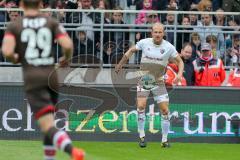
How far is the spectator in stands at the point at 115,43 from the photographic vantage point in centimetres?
1870

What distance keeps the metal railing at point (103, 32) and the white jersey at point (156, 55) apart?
3.22 metres

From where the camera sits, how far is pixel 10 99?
52.7 ft

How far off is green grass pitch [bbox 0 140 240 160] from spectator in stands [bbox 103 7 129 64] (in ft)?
10.9

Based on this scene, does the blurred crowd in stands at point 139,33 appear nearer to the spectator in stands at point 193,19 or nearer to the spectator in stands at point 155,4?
the spectator in stands at point 193,19

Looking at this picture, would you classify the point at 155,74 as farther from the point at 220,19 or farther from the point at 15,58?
the point at 15,58

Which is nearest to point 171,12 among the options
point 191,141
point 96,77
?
point 96,77

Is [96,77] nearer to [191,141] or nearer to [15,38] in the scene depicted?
[191,141]

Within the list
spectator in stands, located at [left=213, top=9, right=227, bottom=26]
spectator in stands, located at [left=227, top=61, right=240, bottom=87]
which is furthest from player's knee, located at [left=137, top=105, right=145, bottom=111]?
spectator in stands, located at [left=213, top=9, right=227, bottom=26]

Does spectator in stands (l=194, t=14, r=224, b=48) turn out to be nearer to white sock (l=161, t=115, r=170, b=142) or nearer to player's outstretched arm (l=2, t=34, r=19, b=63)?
white sock (l=161, t=115, r=170, b=142)

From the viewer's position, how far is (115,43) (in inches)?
739

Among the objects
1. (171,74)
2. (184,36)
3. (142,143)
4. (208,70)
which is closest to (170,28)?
(184,36)

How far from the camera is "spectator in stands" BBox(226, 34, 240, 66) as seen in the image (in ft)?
62.1

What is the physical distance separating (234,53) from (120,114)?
13.2 feet

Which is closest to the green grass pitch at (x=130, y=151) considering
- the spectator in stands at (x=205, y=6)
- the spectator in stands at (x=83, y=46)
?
the spectator in stands at (x=83, y=46)
